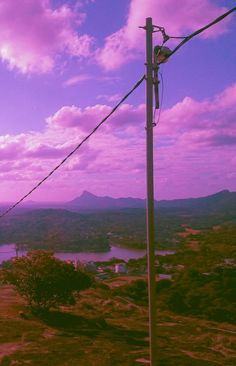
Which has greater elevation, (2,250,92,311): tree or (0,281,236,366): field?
(2,250,92,311): tree

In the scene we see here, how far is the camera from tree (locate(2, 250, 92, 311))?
40.9 m

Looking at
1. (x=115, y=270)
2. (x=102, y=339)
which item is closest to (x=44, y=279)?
(x=102, y=339)

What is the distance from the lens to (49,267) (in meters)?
41.4

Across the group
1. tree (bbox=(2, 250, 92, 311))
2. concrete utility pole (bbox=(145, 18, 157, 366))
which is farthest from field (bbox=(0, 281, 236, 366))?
concrete utility pole (bbox=(145, 18, 157, 366))

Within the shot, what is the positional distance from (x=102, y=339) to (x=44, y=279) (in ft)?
31.8

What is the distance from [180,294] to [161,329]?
20608 mm

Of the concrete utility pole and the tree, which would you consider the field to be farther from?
the concrete utility pole

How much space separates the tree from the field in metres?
2.05

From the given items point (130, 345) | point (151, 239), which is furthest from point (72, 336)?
point (151, 239)

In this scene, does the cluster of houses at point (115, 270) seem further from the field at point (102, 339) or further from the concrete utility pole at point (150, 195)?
the concrete utility pole at point (150, 195)

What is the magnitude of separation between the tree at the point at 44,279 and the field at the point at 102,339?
2047mm

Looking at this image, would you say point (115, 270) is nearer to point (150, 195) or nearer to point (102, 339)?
point (102, 339)

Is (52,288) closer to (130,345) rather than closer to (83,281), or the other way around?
(83,281)

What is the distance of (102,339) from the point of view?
34250 mm
